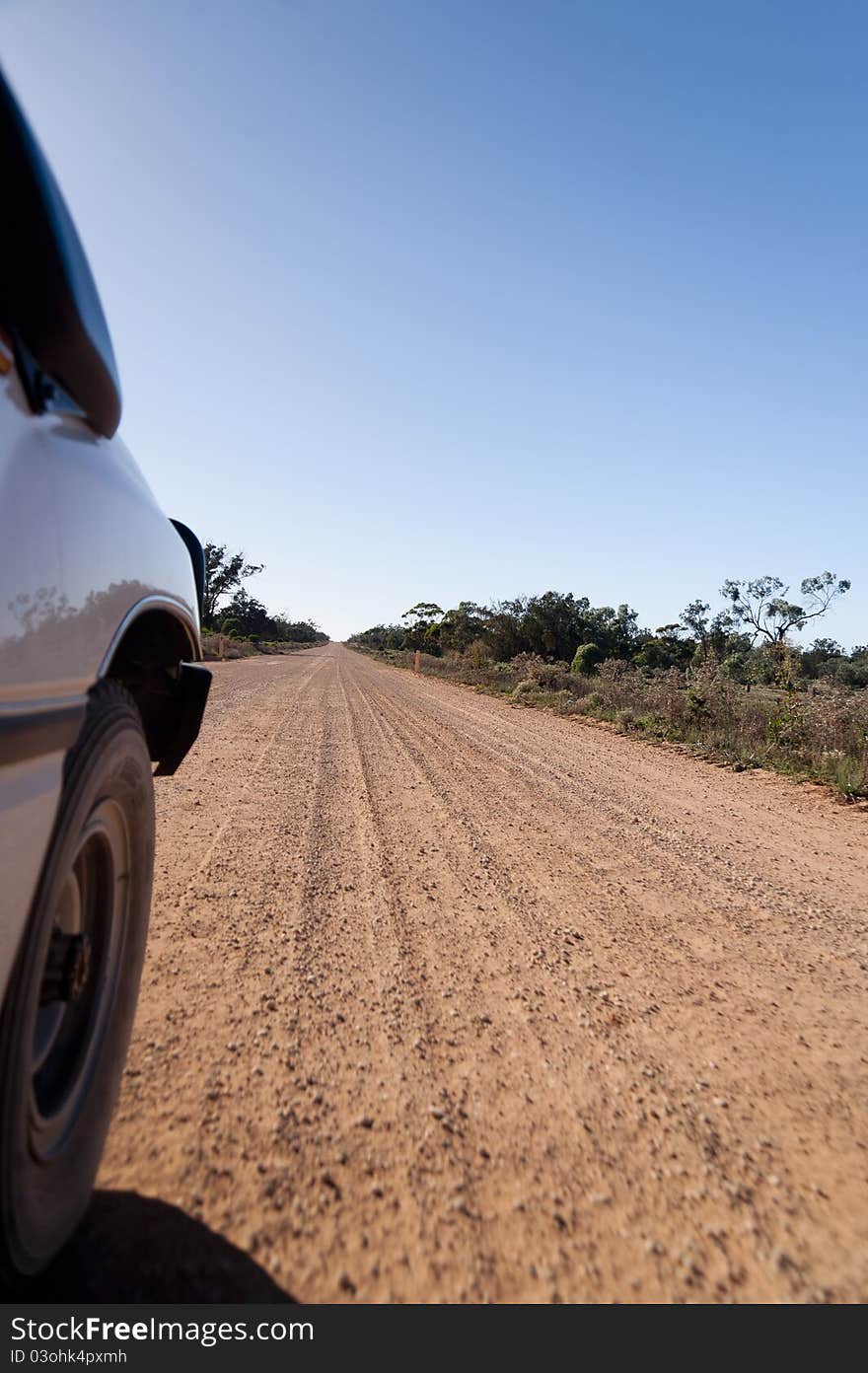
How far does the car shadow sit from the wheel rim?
0.81 ft

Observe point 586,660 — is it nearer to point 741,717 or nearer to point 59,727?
point 741,717

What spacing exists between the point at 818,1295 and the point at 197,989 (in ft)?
6.83

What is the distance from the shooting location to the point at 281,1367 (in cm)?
132

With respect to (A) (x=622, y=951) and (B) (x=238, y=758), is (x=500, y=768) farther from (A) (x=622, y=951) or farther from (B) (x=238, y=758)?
(A) (x=622, y=951)

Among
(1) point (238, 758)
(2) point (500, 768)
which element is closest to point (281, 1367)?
(1) point (238, 758)

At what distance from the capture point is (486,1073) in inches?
90.6

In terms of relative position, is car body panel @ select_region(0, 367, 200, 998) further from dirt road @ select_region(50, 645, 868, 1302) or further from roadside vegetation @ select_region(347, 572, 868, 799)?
roadside vegetation @ select_region(347, 572, 868, 799)

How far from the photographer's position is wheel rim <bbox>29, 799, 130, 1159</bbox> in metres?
1.46

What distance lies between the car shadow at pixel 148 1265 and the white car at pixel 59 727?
11 centimetres

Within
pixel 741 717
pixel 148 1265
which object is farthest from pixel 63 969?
pixel 741 717

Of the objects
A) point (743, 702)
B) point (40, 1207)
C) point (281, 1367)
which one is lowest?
point (281, 1367)

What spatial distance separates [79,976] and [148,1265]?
24.3 inches

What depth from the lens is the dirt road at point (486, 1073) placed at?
159 centimetres

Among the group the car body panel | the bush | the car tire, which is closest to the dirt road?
the car tire
